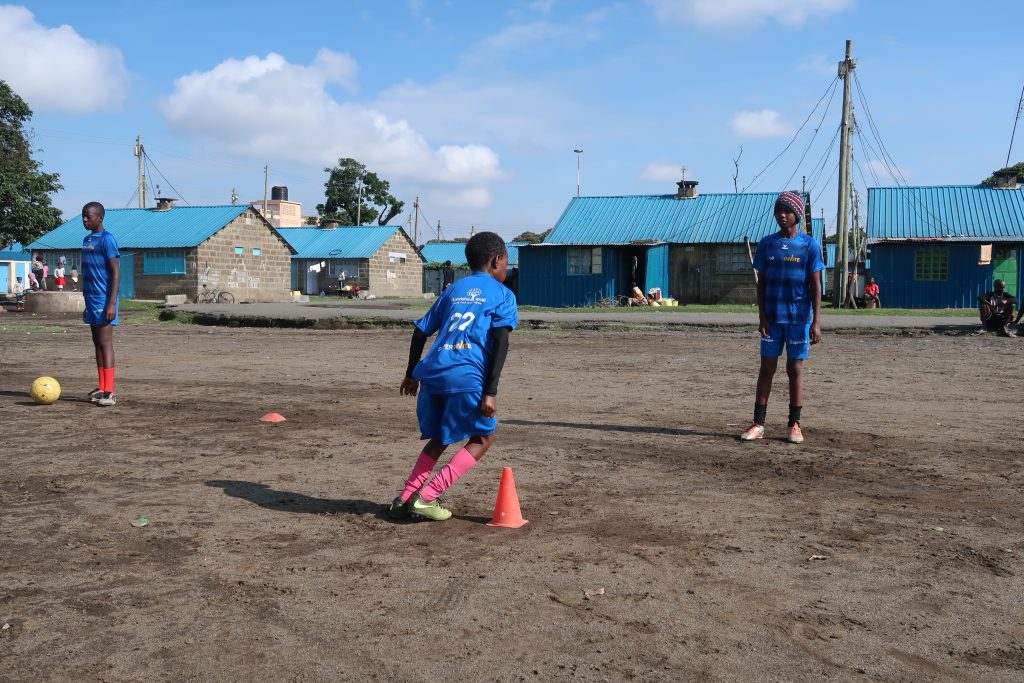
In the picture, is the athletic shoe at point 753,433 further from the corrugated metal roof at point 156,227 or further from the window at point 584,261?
the corrugated metal roof at point 156,227

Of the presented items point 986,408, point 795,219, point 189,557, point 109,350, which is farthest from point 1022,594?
point 109,350

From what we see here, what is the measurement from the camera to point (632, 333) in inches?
763

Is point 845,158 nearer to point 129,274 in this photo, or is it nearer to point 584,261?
point 584,261

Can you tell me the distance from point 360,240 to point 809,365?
5028cm

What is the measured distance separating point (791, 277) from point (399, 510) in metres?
3.89

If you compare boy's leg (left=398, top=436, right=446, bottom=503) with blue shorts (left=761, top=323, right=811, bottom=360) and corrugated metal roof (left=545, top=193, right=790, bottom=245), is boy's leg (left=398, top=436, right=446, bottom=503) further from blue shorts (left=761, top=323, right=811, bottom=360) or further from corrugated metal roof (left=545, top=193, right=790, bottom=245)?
corrugated metal roof (left=545, top=193, right=790, bottom=245)

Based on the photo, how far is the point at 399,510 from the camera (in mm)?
4523

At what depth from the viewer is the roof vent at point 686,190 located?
4144cm

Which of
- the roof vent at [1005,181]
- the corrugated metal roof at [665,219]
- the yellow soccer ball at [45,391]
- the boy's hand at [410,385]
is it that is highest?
the roof vent at [1005,181]

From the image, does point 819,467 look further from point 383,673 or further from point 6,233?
point 6,233

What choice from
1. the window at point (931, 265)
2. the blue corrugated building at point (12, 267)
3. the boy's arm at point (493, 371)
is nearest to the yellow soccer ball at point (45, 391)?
the boy's arm at point (493, 371)

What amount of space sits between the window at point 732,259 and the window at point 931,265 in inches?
256

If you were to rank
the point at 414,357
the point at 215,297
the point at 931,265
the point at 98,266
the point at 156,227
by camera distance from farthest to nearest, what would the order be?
the point at 156,227 → the point at 215,297 → the point at 931,265 → the point at 98,266 → the point at 414,357

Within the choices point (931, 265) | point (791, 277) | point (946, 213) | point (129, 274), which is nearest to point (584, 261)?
point (931, 265)
